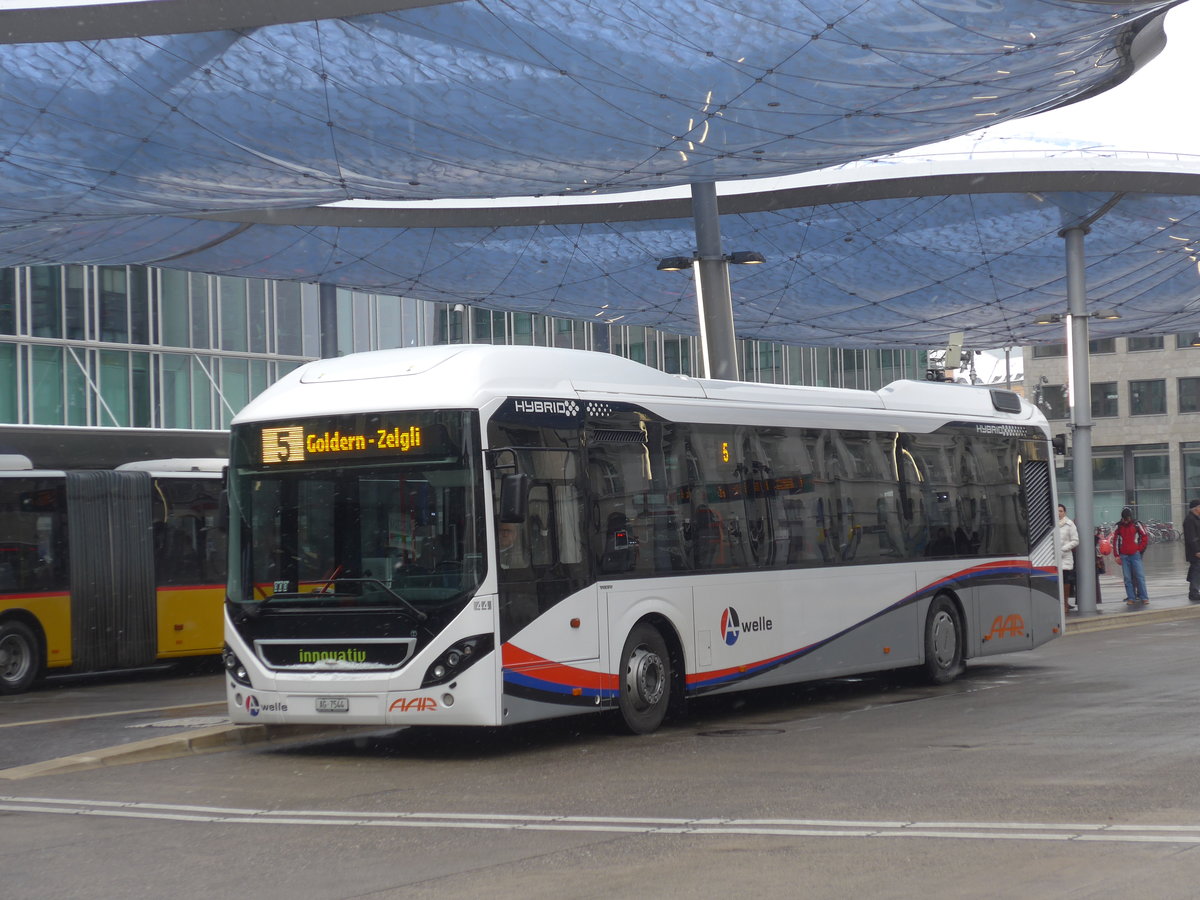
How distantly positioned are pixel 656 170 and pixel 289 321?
85.5ft

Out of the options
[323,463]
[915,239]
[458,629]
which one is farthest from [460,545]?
[915,239]

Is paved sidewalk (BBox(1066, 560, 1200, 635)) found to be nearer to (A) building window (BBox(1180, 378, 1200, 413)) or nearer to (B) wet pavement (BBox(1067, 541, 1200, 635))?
(B) wet pavement (BBox(1067, 541, 1200, 635))

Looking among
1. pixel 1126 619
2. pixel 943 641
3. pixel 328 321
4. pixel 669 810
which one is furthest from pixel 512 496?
pixel 328 321

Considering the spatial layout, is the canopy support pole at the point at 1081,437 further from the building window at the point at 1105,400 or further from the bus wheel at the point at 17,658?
the building window at the point at 1105,400

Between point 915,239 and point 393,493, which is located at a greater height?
point 915,239

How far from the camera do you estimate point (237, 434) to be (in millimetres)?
13148

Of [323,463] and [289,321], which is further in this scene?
[289,321]

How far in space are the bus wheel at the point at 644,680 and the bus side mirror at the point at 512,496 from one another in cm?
191

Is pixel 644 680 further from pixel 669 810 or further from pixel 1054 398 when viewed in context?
pixel 1054 398

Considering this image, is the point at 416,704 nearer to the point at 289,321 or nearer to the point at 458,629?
the point at 458,629

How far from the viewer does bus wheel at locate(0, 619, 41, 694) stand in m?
19.8

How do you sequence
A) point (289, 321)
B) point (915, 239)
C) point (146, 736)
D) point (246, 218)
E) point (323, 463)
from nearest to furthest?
point (323, 463) → point (146, 736) → point (246, 218) → point (915, 239) → point (289, 321)

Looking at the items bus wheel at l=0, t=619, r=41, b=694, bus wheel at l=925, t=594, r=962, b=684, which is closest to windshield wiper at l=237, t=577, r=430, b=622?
bus wheel at l=925, t=594, r=962, b=684

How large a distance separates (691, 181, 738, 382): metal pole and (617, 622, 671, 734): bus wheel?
504 inches
